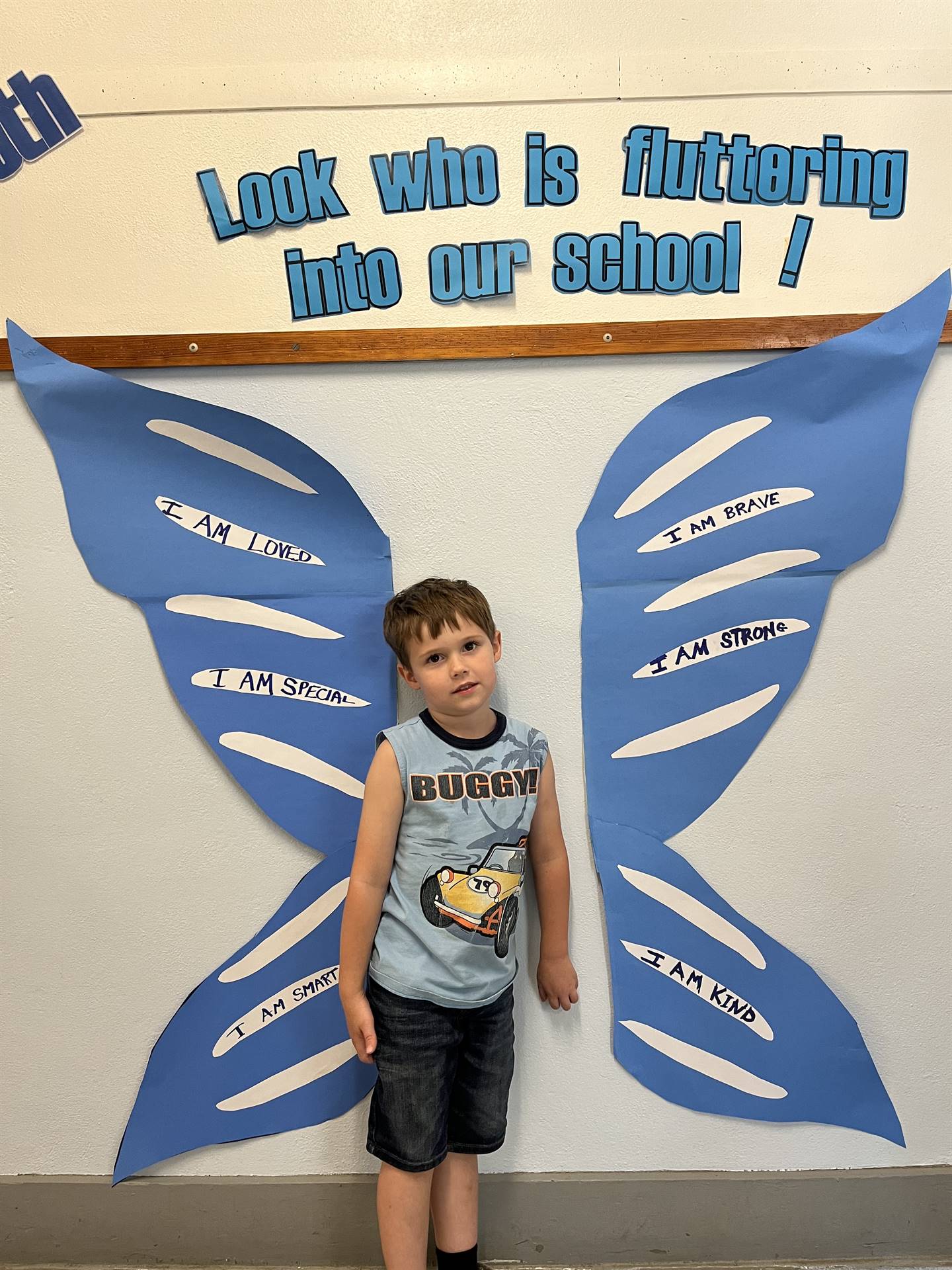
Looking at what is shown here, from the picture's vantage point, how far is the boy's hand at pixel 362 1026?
109cm

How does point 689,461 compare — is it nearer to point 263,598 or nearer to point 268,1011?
point 263,598

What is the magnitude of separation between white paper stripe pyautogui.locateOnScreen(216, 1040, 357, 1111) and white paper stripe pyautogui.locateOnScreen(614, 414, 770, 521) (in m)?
0.88

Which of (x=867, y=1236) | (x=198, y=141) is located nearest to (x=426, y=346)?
(x=198, y=141)

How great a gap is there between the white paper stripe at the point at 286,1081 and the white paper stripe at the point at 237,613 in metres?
0.61

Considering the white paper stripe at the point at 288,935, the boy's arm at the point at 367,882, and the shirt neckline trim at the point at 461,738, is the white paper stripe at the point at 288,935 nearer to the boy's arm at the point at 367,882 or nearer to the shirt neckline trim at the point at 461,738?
the boy's arm at the point at 367,882

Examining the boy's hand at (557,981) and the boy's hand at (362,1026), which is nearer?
the boy's hand at (362,1026)

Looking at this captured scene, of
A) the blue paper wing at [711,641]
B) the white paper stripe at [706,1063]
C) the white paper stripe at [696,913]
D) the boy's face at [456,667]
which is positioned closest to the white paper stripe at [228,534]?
the boy's face at [456,667]

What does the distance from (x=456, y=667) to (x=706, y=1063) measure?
700 millimetres

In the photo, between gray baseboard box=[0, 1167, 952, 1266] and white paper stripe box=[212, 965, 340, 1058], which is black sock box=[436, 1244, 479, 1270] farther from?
white paper stripe box=[212, 965, 340, 1058]

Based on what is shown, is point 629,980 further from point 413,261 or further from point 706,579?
point 413,261

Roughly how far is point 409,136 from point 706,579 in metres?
0.74

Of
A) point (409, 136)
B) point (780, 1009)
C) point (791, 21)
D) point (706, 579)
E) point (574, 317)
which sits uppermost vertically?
point (791, 21)

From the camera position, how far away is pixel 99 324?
1207 mm

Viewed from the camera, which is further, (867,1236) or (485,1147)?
(867,1236)
